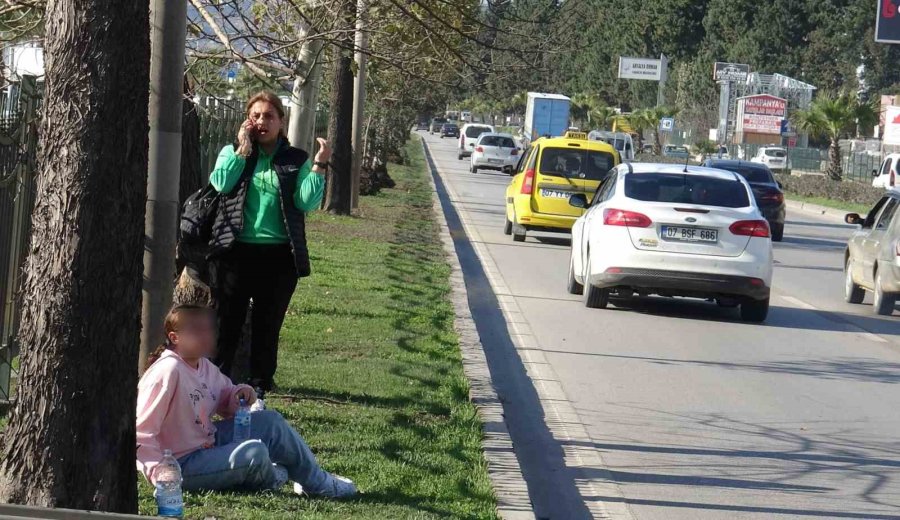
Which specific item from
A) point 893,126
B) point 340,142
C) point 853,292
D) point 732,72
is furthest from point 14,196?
point 732,72

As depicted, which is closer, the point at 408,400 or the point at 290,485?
the point at 290,485

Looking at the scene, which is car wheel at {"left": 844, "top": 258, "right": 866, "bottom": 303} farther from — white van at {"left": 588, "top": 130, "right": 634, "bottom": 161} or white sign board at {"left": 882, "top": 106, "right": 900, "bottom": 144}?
white sign board at {"left": 882, "top": 106, "right": 900, "bottom": 144}

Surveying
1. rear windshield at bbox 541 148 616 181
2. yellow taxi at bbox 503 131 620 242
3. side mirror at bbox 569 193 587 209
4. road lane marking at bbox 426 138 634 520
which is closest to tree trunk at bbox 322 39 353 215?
yellow taxi at bbox 503 131 620 242

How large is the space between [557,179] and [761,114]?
60.7 m

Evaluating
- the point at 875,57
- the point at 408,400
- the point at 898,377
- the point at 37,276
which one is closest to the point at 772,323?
the point at 898,377

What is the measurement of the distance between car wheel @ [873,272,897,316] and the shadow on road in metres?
4.45

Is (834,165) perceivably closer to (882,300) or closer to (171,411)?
(882,300)

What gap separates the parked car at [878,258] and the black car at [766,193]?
28.8ft

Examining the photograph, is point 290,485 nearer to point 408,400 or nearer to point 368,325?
point 408,400

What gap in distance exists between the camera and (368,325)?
11.3 metres

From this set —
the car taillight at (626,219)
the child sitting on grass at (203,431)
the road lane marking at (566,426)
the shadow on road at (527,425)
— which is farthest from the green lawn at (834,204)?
the child sitting on grass at (203,431)

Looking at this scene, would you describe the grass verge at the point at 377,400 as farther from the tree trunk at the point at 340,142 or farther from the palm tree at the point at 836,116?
the palm tree at the point at 836,116

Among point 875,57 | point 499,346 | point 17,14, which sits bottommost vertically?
point 499,346

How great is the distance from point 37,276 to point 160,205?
2.14 m
